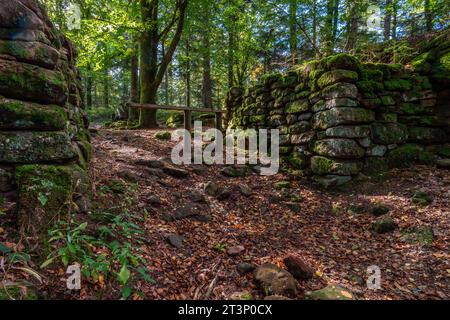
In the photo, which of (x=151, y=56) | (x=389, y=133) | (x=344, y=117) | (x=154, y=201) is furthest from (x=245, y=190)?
(x=151, y=56)

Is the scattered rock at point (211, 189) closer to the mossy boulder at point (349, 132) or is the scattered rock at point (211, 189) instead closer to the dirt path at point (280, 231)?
the dirt path at point (280, 231)

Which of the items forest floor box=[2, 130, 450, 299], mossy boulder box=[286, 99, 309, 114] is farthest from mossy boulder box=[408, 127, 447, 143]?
mossy boulder box=[286, 99, 309, 114]

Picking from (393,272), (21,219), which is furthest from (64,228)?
(393,272)

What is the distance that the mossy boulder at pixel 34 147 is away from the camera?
240 cm

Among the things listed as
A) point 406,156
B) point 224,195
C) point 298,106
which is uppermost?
point 298,106

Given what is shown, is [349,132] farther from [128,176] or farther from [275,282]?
[128,176]

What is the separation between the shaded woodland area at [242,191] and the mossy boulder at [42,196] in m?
0.01

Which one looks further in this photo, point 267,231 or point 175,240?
point 267,231

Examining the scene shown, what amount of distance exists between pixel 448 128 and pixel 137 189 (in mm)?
6301

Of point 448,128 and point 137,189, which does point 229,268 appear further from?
point 448,128

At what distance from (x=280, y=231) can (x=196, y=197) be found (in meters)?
1.46

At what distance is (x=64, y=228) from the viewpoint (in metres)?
2.36

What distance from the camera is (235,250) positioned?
3.01 meters

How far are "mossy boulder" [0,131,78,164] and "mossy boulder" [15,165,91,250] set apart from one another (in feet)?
0.37
